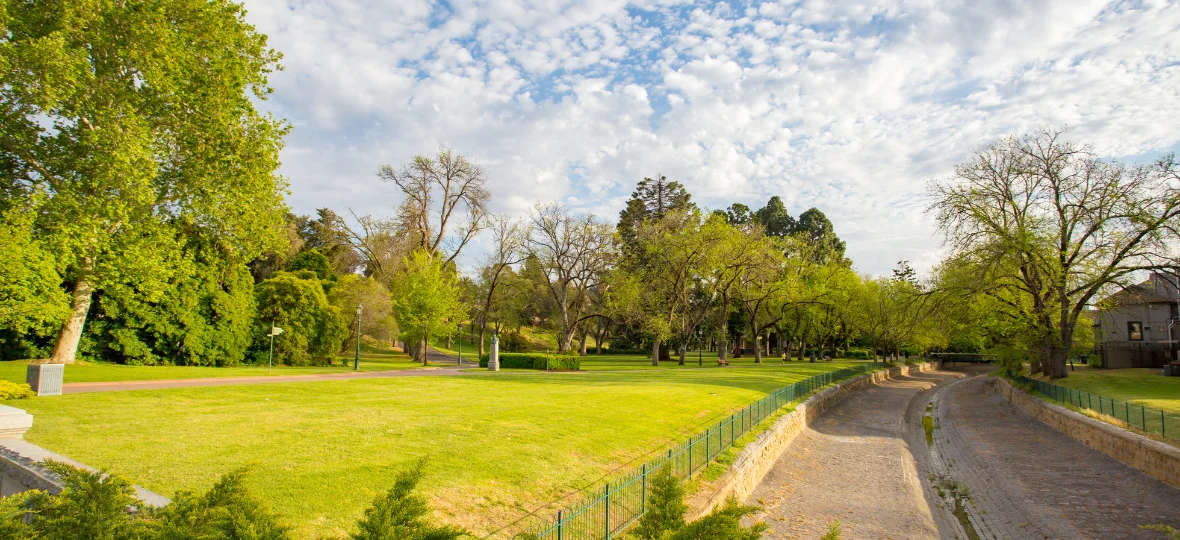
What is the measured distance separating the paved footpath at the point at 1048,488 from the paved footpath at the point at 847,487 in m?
1.56

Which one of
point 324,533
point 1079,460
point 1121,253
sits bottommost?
point 1079,460

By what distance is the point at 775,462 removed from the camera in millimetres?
18438

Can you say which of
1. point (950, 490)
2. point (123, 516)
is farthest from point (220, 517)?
point (950, 490)

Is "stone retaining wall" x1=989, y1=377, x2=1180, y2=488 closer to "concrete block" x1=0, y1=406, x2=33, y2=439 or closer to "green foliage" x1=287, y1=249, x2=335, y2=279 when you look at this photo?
"concrete block" x1=0, y1=406, x2=33, y2=439

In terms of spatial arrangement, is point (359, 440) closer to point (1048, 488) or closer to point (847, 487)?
point (847, 487)

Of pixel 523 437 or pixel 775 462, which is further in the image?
pixel 775 462

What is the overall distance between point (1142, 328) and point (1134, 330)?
2.41m

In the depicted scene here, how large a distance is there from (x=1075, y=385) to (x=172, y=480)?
38.1 m

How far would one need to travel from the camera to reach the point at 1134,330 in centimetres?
5397

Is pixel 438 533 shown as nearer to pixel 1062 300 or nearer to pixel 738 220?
pixel 1062 300

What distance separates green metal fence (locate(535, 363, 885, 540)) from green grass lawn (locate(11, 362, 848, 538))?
38.5 inches

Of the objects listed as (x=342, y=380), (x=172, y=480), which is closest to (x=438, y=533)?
(x=172, y=480)

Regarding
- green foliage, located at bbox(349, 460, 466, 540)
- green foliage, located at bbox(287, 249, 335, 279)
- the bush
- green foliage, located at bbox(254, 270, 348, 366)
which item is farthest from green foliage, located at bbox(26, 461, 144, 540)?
green foliage, located at bbox(287, 249, 335, 279)

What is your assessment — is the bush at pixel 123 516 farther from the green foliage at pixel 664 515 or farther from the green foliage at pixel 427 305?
the green foliage at pixel 427 305
